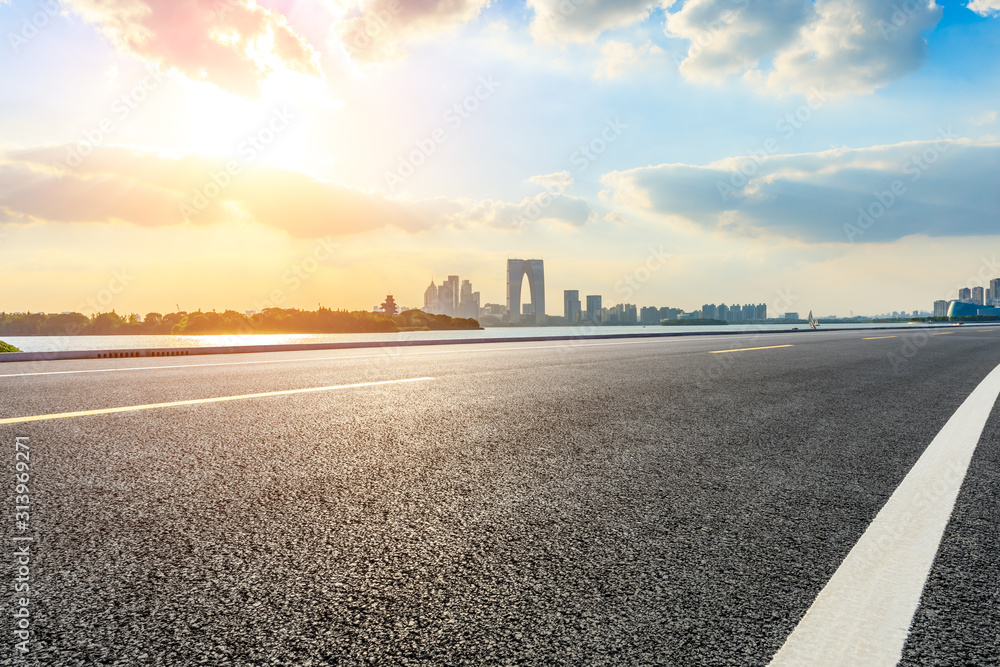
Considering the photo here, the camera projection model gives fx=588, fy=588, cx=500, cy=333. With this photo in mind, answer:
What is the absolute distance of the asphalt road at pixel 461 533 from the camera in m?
1.65

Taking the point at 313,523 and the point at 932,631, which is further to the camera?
the point at 313,523

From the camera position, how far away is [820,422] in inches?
214

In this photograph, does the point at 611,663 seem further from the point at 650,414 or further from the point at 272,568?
the point at 650,414

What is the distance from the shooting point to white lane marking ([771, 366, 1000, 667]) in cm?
161

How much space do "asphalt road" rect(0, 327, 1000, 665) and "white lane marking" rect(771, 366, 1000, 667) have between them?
5cm

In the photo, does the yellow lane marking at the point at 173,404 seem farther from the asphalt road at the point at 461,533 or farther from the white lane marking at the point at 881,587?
the white lane marking at the point at 881,587

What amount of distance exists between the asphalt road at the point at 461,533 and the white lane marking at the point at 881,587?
0.05 meters

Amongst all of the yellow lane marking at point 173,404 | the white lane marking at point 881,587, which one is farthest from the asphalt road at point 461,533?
the yellow lane marking at point 173,404

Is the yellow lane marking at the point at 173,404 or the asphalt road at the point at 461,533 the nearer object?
the asphalt road at the point at 461,533

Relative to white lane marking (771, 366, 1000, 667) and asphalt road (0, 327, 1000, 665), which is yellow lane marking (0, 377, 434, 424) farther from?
white lane marking (771, 366, 1000, 667)

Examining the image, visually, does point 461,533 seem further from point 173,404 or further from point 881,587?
point 173,404

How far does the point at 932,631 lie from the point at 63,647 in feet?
7.99

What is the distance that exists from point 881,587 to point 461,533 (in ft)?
5.02

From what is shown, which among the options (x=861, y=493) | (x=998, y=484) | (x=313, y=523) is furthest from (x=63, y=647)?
(x=998, y=484)
